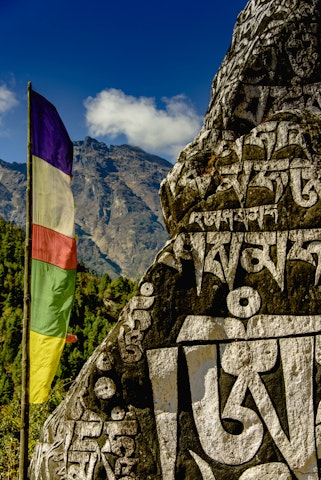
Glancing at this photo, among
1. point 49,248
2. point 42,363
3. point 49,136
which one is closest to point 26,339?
point 42,363

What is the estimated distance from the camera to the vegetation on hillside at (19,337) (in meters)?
14.3

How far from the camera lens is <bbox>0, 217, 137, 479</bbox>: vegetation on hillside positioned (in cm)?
1434

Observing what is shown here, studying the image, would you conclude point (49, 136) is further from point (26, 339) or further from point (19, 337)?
point (19, 337)

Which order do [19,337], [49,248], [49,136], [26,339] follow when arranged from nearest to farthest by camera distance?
1. [26,339]
2. [49,248]
3. [49,136]
4. [19,337]

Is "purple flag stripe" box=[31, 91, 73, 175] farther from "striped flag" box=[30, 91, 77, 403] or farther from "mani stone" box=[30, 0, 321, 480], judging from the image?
"mani stone" box=[30, 0, 321, 480]

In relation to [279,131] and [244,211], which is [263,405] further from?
[279,131]

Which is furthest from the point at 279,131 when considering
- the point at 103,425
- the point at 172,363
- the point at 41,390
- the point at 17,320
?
the point at 17,320

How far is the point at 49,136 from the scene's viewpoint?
625cm

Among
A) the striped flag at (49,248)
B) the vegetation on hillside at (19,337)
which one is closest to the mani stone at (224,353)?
the striped flag at (49,248)

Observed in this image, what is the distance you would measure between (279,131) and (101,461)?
3.86 m

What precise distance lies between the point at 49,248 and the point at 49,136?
145 cm

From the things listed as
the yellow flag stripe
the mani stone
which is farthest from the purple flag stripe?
the yellow flag stripe

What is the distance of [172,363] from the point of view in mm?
4891

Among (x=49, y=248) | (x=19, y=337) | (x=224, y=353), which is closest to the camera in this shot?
(x=224, y=353)
